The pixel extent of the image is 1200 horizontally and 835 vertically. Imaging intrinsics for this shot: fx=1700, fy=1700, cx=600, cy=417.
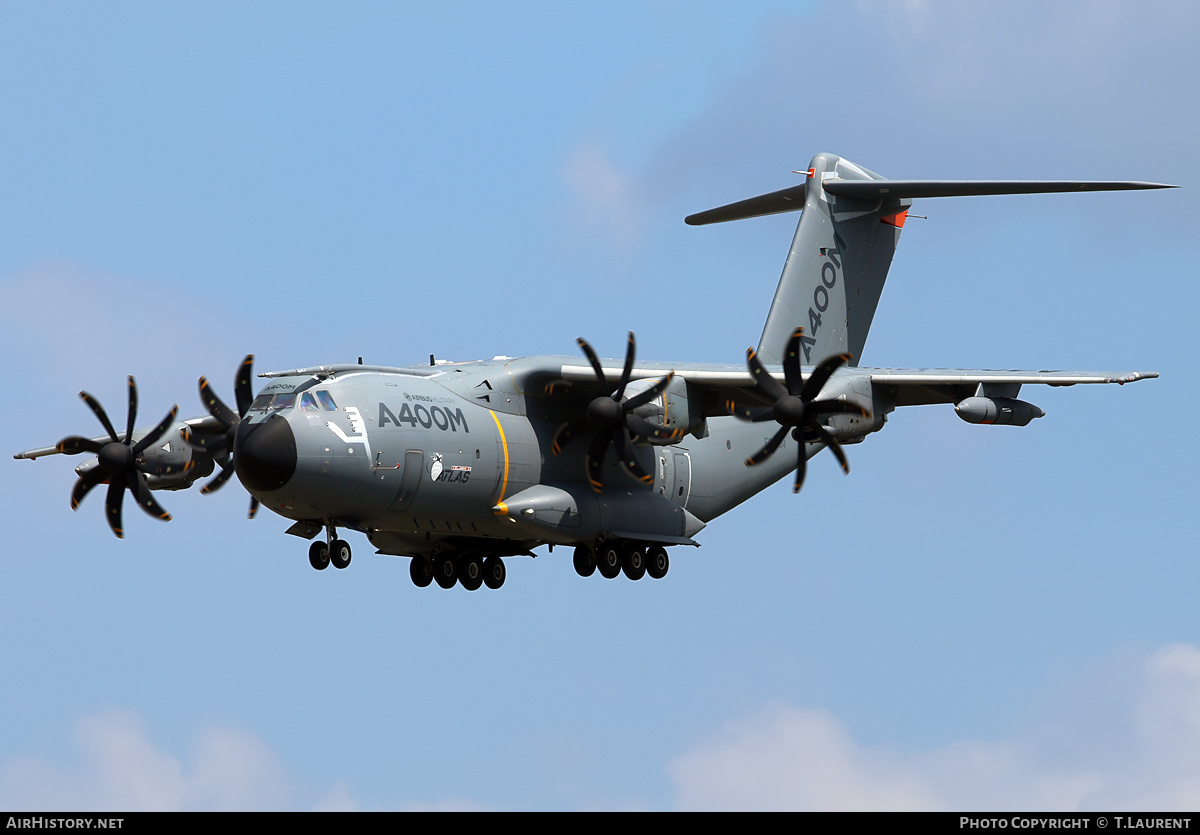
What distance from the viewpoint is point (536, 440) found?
1102 inches

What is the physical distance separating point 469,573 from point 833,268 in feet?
30.2

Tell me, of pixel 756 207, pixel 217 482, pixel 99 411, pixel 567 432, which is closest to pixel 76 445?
pixel 99 411

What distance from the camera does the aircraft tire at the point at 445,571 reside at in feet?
96.2

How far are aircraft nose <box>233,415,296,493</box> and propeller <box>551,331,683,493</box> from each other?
424cm

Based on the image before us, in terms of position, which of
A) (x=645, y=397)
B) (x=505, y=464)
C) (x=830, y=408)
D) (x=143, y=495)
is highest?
(x=645, y=397)

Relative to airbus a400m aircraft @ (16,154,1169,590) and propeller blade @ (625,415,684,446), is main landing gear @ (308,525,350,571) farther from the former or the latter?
propeller blade @ (625,415,684,446)

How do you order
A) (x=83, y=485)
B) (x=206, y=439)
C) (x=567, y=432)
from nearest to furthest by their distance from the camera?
(x=567, y=432) < (x=83, y=485) < (x=206, y=439)

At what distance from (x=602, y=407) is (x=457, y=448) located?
236 centimetres

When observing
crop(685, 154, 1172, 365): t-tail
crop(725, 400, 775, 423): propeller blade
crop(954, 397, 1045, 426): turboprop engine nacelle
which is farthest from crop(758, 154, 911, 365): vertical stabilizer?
crop(954, 397, 1045, 426): turboprop engine nacelle

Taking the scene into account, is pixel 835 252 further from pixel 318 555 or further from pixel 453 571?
pixel 318 555

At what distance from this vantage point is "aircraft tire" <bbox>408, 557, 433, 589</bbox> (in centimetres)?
2939

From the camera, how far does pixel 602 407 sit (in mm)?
26594

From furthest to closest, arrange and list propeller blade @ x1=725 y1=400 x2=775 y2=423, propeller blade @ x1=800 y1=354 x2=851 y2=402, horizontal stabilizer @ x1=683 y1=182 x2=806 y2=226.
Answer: horizontal stabilizer @ x1=683 y1=182 x2=806 y2=226
propeller blade @ x1=725 y1=400 x2=775 y2=423
propeller blade @ x1=800 y1=354 x2=851 y2=402
